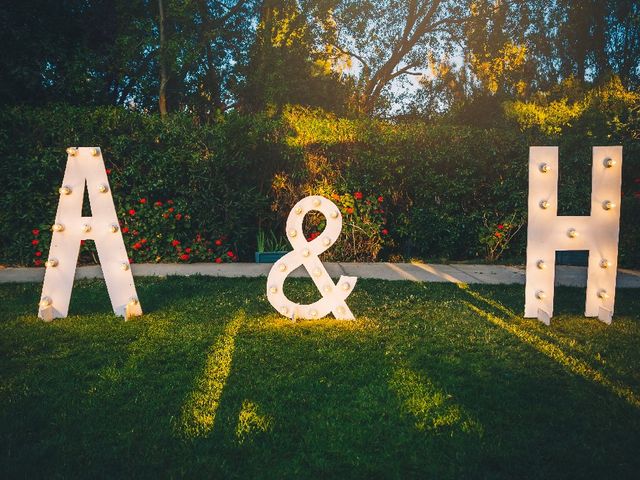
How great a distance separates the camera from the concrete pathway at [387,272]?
618 centimetres

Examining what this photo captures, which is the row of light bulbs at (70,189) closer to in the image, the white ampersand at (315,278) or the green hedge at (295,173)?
the white ampersand at (315,278)

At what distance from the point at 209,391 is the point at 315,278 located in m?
1.70

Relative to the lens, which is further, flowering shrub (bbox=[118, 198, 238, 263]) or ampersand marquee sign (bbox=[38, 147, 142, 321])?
flowering shrub (bbox=[118, 198, 238, 263])

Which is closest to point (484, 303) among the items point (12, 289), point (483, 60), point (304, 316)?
point (304, 316)

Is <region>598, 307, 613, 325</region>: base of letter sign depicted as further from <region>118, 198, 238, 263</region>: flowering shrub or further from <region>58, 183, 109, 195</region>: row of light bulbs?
<region>118, 198, 238, 263</region>: flowering shrub

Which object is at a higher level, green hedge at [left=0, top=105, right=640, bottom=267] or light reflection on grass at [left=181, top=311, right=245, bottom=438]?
green hedge at [left=0, top=105, right=640, bottom=267]

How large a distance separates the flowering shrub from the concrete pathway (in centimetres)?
25

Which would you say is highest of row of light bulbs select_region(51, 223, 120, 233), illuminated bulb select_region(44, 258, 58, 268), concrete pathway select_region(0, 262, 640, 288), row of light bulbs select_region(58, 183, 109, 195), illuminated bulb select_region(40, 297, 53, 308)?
row of light bulbs select_region(58, 183, 109, 195)

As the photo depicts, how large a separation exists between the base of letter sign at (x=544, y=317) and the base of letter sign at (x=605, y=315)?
1.76ft

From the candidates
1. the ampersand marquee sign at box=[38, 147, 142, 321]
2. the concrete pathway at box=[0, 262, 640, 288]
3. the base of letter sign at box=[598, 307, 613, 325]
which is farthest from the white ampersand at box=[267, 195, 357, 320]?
the base of letter sign at box=[598, 307, 613, 325]

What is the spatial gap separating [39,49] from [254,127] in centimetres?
625

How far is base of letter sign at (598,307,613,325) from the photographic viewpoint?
4.32m

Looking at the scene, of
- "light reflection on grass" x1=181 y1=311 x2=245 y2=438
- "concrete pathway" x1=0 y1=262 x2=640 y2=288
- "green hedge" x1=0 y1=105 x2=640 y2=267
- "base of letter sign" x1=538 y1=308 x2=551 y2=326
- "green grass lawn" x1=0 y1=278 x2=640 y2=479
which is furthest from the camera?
"green hedge" x1=0 y1=105 x2=640 y2=267

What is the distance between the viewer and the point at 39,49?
34.6 feet
